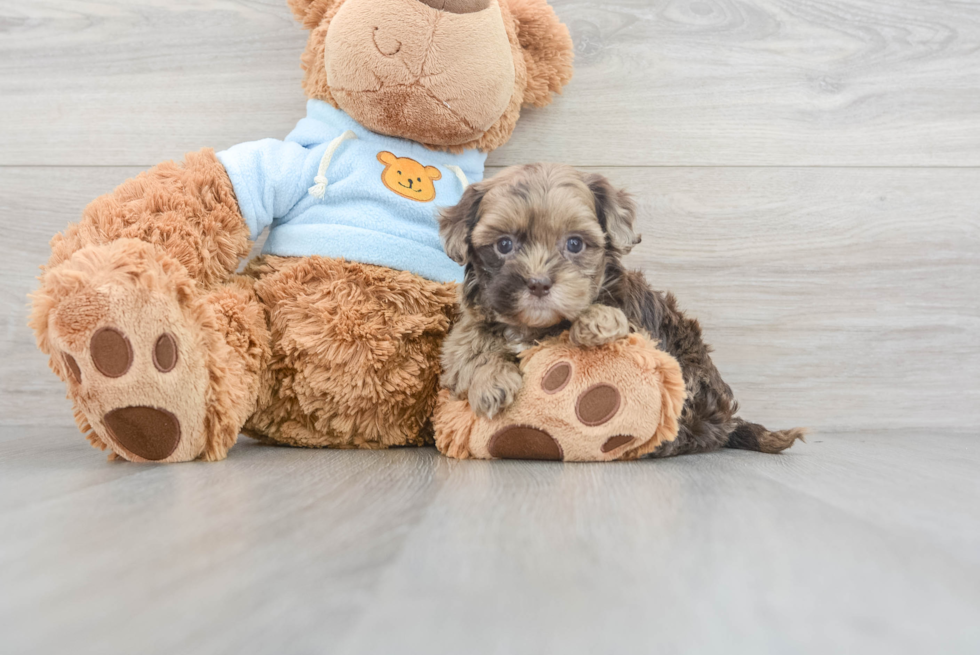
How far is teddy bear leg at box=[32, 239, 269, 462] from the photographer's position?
3.30 feet

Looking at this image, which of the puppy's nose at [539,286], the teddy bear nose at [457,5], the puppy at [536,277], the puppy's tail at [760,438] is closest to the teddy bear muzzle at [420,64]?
the teddy bear nose at [457,5]

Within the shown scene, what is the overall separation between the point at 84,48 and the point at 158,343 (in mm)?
1055

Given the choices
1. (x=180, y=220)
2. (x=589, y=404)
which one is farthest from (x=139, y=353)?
(x=589, y=404)

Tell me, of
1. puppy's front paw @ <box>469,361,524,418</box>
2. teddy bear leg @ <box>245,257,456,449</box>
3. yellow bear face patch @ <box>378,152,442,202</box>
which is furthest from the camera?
yellow bear face patch @ <box>378,152,442,202</box>

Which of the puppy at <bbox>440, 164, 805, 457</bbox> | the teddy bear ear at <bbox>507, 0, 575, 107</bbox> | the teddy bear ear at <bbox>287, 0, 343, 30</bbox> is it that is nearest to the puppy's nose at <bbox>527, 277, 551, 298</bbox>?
the puppy at <bbox>440, 164, 805, 457</bbox>

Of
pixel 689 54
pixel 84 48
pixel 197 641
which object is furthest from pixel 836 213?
pixel 84 48

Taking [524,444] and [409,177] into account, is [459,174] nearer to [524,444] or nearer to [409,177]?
[409,177]

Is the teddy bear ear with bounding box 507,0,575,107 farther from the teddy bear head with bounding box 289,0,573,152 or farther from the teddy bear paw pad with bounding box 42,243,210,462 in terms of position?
the teddy bear paw pad with bounding box 42,243,210,462

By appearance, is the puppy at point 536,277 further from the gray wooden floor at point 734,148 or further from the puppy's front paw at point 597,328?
the gray wooden floor at point 734,148

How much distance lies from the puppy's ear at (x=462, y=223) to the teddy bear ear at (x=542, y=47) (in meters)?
0.45

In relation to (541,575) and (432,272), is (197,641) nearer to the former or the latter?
(541,575)

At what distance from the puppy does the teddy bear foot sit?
418 millimetres

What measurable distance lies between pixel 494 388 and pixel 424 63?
620mm

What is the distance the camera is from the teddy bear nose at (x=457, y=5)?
4.21 feet
